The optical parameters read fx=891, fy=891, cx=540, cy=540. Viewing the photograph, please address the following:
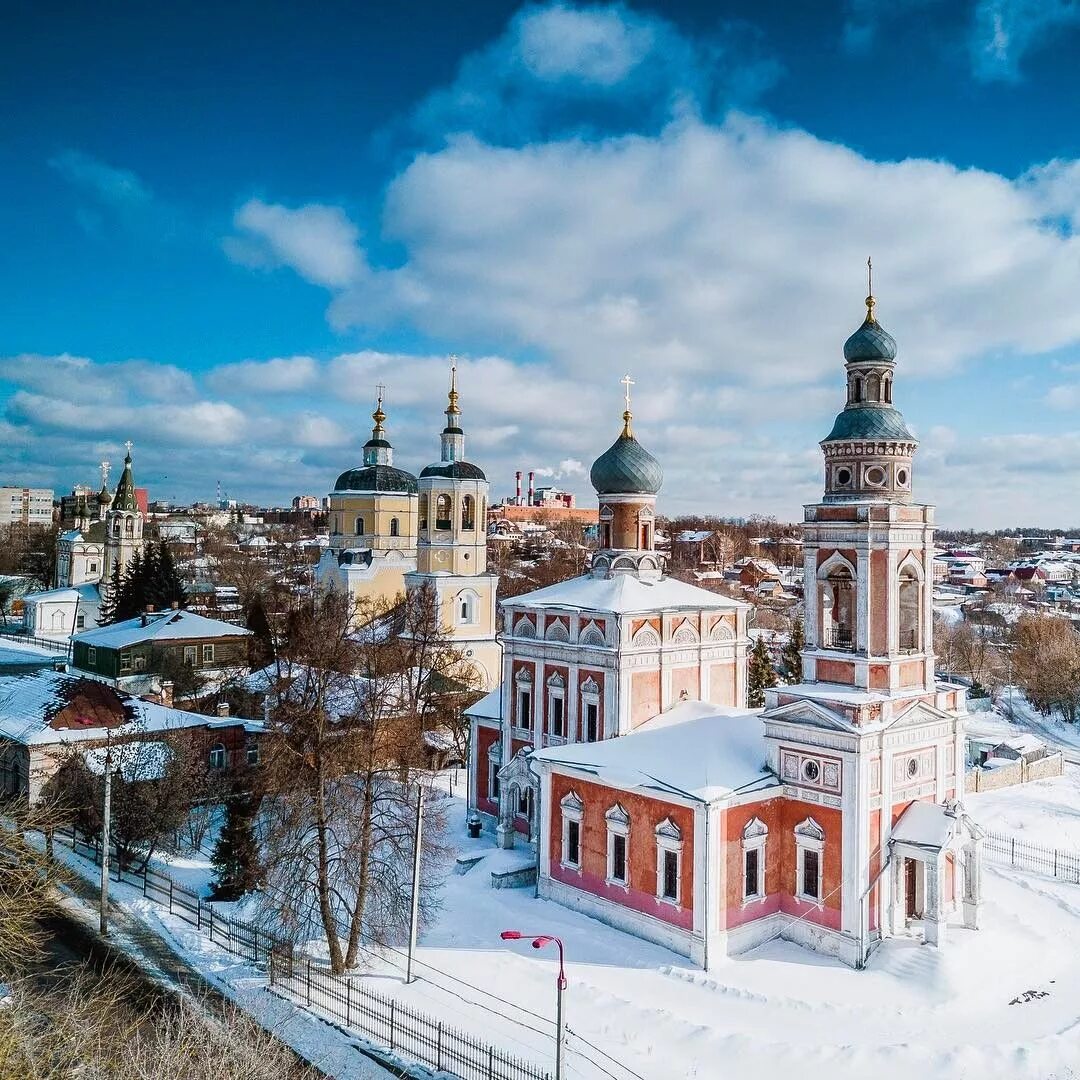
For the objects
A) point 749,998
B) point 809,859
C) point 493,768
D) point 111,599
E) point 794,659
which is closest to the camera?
point 749,998

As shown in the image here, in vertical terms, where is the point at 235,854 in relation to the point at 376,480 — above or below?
below

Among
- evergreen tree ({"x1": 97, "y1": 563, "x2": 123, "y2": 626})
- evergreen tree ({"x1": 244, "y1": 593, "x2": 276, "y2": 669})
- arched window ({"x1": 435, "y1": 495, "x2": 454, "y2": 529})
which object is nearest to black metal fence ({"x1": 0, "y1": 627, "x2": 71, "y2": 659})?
evergreen tree ({"x1": 97, "y1": 563, "x2": 123, "y2": 626})

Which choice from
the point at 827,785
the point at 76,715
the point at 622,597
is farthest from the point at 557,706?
the point at 76,715

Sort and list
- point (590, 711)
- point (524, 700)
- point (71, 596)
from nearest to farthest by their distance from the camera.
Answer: point (590, 711)
point (524, 700)
point (71, 596)

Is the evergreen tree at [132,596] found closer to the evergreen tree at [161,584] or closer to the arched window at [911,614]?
the evergreen tree at [161,584]

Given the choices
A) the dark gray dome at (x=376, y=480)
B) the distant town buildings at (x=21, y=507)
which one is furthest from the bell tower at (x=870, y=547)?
the distant town buildings at (x=21, y=507)

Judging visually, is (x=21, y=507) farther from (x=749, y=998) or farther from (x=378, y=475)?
(x=749, y=998)
